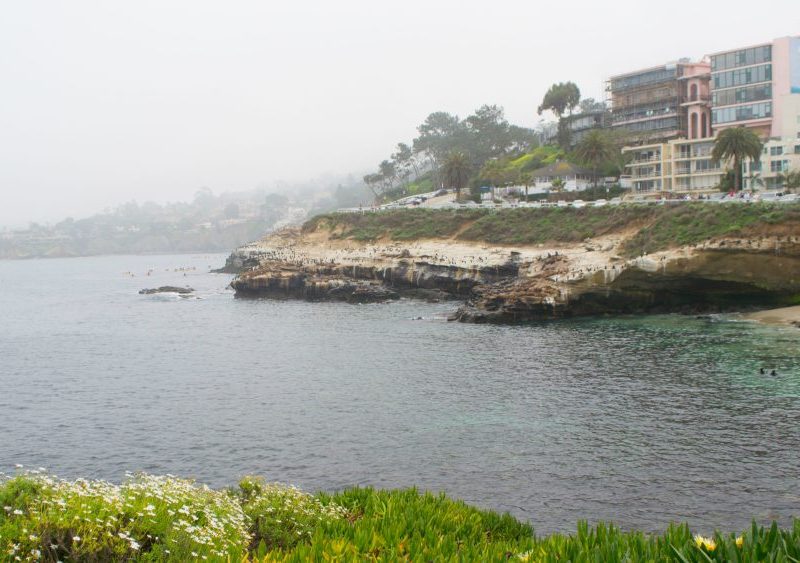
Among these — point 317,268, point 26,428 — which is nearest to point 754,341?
point 26,428

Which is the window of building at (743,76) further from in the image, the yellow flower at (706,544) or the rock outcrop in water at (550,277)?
the yellow flower at (706,544)

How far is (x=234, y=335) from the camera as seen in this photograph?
63.8m

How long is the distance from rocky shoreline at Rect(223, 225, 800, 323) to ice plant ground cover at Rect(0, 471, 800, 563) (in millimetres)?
48539

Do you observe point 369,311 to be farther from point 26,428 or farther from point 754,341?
point 26,428

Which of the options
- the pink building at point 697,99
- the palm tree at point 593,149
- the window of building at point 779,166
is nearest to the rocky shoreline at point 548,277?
the palm tree at point 593,149

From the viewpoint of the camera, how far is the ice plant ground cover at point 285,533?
1131 centimetres

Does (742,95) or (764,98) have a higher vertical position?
(742,95)

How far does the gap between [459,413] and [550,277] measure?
3679cm

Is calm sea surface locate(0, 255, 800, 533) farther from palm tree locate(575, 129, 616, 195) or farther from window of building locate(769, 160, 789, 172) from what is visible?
palm tree locate(575, 129, 616, 195)

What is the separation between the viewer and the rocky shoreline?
60625mm

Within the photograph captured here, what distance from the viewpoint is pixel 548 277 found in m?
69.3

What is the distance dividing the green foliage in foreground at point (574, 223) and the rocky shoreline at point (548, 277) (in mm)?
2129

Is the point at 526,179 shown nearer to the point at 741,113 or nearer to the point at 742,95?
→ the point at 741,113

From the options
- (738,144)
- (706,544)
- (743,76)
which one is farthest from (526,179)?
(706,544)
